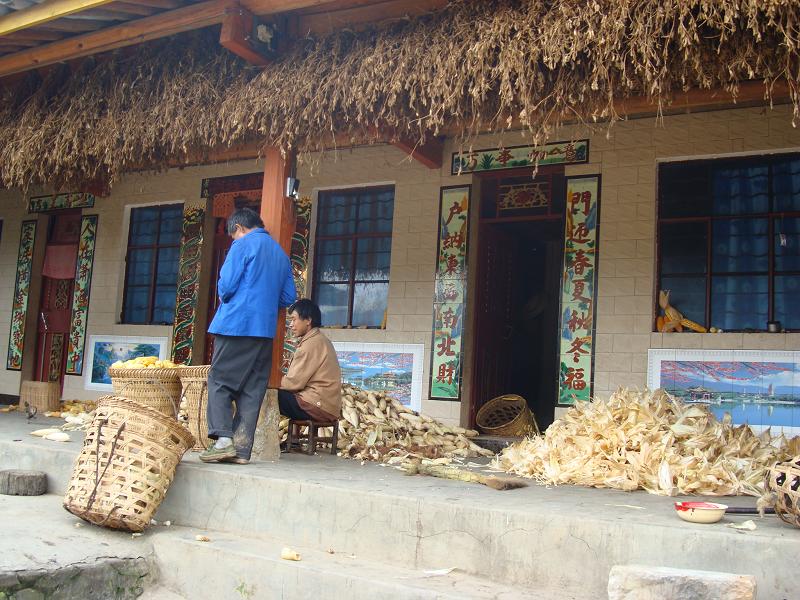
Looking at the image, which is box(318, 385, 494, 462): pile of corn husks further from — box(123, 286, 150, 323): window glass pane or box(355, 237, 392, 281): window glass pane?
box(123, 286, 150, 323): window glass pane

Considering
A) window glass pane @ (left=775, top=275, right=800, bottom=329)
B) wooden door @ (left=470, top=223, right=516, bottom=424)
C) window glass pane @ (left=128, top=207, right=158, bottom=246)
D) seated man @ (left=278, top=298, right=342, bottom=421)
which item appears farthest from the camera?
window glass pane @ (left=128, top=207, right=158, bottom=246)

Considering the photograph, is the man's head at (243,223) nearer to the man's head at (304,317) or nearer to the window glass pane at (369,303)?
the man's head at (304,317)

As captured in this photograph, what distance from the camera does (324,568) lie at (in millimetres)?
4031

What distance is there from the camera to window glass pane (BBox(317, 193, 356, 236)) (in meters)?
9.30

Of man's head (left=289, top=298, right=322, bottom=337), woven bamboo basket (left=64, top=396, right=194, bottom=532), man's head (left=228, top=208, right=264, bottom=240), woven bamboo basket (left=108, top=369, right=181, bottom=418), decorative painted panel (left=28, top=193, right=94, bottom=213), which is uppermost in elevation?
decorative painted panel (left=28, top=193, right=94, bottom=213)

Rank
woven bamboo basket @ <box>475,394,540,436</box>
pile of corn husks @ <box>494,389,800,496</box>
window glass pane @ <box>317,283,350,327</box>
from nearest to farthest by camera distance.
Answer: pile of corn husks @ <box>494,389,800,496</box>, woven bamboo basket @ <box>475,394,540,436</box>, window glass pane @ <box>317,283,350,327</box>

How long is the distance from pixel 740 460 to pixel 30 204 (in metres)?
10.3

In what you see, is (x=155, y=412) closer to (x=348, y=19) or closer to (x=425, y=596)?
(x=425, y=596)

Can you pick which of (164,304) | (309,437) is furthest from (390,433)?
(164,304)

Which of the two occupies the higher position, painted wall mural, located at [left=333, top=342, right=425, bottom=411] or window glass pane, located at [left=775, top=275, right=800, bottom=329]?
window glass pane, located at [left=775, top=275, right=800, bottom=329]

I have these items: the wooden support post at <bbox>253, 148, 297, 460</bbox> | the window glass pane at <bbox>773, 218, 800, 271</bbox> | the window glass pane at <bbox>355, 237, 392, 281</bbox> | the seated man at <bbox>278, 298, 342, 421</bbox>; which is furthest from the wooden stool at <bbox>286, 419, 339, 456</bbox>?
the window glass pane at <bbox>773, 218, 800, 271</bbox>

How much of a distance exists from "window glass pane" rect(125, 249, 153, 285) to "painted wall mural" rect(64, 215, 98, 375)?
65cm

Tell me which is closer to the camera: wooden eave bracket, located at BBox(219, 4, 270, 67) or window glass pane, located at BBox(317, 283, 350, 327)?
wooden eave bracket, located at BBox(219, 4, 270, 67)

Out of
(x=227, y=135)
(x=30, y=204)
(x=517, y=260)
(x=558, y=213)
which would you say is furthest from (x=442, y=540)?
(x=30, y=204)
